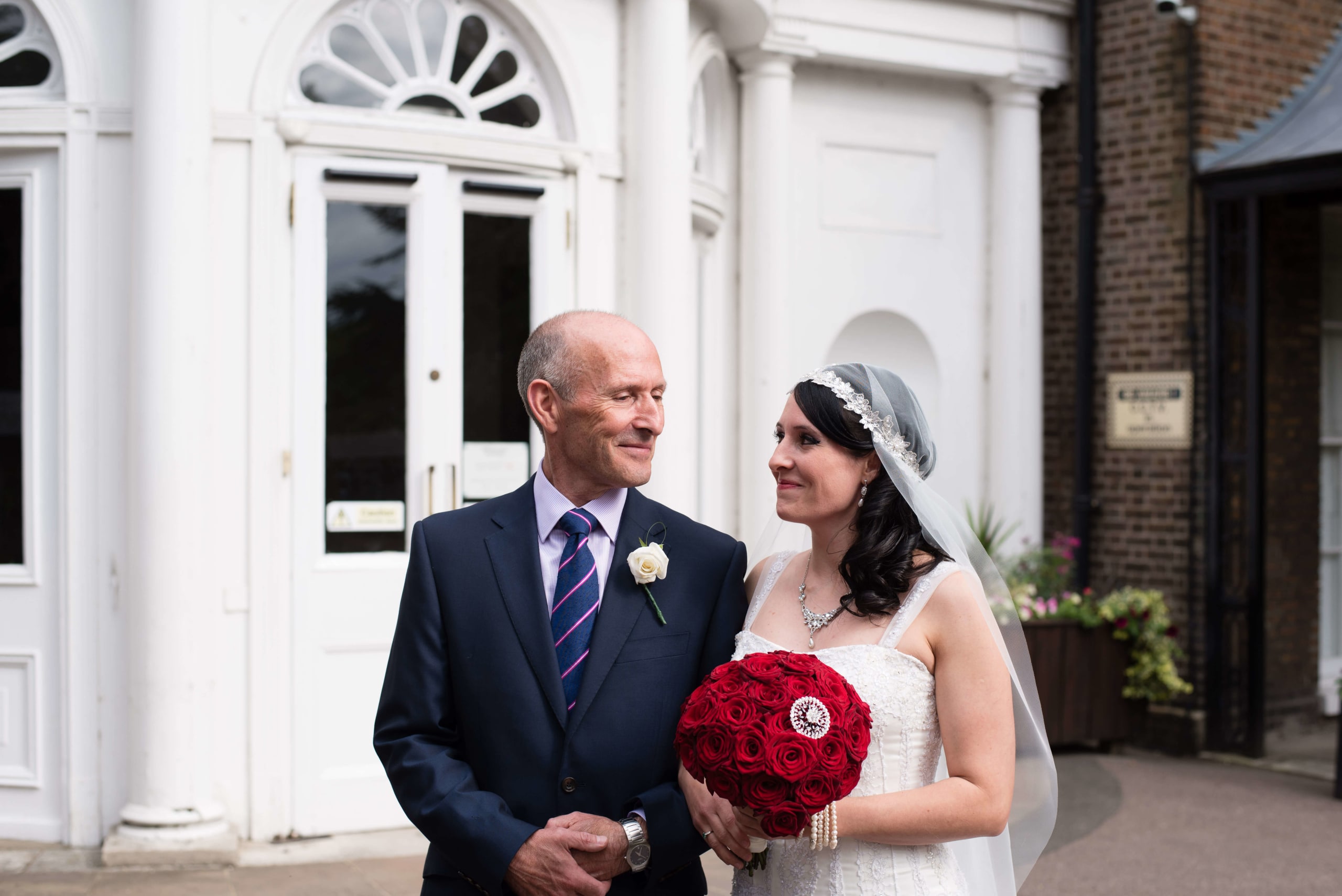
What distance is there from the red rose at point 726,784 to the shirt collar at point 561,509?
1.96 feet

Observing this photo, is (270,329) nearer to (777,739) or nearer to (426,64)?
(426,64)

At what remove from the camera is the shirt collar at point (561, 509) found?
2684mm

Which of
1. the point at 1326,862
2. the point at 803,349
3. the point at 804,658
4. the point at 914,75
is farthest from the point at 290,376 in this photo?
the point at 1326,862

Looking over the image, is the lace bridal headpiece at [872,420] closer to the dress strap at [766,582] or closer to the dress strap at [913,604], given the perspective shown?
the dress strap at [913,604]

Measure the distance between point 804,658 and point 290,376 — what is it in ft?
12.8

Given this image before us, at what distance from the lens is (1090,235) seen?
8.38 meters

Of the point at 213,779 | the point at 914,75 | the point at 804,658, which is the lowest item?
the point at 213,779

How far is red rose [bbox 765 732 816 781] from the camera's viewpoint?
2.20 meters

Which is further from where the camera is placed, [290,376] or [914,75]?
[914,75]

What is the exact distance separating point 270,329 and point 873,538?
12.3 ft

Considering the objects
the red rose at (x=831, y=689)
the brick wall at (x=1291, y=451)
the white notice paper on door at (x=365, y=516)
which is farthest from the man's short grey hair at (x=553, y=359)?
the brick wall at (x=1291, y=451)

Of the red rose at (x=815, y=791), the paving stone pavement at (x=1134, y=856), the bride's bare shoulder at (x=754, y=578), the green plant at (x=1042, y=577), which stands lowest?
the paving stone pavement at (x=1134, y=856)

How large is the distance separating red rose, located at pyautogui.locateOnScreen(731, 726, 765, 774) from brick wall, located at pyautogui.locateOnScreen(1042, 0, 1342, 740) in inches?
254

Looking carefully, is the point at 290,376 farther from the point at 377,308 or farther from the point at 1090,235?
the point at 1090,235
